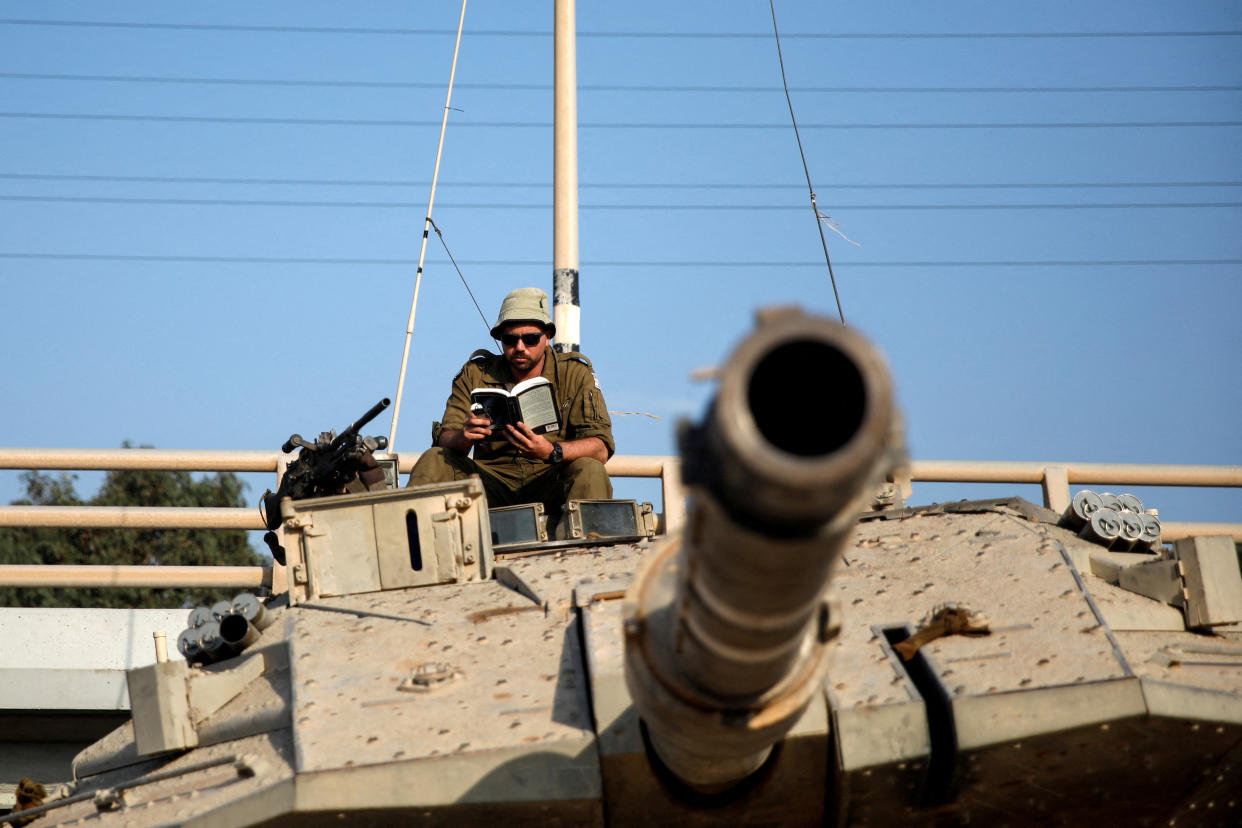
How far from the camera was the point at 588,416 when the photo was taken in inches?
347

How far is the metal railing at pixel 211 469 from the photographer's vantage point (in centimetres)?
1147

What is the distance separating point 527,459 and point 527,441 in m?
0.50

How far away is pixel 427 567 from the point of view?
6.85 meters

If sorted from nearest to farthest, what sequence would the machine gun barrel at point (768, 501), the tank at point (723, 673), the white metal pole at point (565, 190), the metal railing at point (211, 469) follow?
the machine gun barrel at point (768, 501) < the tank at point (723, 673) < the metal railing at point (211, 469) < the white metal pole at point (565, 190)

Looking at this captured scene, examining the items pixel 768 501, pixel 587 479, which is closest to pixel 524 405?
pixel 587 479

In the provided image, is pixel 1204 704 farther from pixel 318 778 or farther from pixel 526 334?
pixel 526 334

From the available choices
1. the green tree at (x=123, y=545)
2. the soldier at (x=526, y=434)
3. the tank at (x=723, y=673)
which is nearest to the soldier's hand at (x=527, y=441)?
the soldier at (x=526, y=434)

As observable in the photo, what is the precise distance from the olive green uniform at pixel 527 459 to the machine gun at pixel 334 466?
0.33 meters

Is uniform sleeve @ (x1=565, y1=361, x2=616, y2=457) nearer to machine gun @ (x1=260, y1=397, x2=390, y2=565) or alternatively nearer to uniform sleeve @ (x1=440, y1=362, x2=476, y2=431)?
uniform sleeve @ (x1=440, y1=362, x2=476, y2=431)

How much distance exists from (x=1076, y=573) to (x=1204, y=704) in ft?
3.12

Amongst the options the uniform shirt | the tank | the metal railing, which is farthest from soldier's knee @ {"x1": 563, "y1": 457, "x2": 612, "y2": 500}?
the metal railing

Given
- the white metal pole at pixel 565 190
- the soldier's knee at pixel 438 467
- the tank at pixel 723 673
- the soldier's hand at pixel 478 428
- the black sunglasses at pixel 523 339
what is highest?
the white metal pole at pixel 565 190

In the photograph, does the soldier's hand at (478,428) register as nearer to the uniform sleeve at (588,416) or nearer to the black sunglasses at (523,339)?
the uniform sleeve at (588,416)

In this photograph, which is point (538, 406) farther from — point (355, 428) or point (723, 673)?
point (723, 673)
